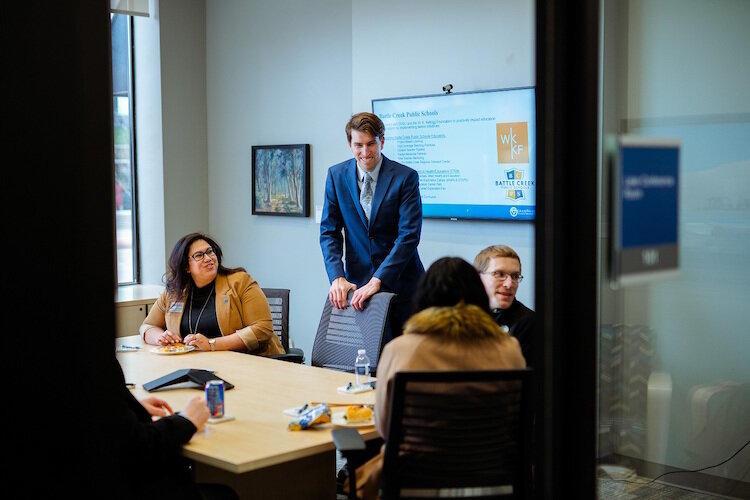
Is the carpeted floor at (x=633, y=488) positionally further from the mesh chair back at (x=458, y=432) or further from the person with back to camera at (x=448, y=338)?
the person with back to camera at (x=448, y=338)

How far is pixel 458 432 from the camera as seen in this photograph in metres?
2.58

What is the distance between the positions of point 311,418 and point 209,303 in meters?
1.76

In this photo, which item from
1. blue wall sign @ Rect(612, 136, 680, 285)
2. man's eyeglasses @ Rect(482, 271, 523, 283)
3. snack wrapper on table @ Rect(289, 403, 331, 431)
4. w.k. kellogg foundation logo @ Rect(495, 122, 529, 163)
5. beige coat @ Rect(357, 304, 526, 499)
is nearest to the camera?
blue wall sign @ Rect(612, 136, 680, 285)

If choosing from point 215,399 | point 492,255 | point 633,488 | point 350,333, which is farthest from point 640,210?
point 350,333

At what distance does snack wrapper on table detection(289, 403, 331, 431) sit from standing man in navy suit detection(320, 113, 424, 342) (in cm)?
168

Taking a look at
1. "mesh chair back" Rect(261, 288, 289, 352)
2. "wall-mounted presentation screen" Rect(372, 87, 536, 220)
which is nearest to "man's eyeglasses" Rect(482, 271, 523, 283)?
"wall-mounted presentation screen" Rect(372, 87, 536, 220)

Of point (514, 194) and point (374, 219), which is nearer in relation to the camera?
point (374, 219)

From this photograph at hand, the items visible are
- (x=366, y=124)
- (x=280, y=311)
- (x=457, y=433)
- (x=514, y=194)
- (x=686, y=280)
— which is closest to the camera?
(x=457, y=433)

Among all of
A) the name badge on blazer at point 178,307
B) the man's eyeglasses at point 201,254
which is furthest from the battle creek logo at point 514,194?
the name badge on blazer at point 178,307

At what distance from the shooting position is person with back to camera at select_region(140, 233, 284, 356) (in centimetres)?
A: 451

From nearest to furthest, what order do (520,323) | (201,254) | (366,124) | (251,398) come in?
1. (251,398)
2. (520,323)
3. (201,254)
4. (366,124)

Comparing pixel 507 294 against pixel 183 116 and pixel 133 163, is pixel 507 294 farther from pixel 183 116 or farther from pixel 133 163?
pixel 133 163

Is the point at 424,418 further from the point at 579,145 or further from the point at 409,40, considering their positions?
the point at 409,40

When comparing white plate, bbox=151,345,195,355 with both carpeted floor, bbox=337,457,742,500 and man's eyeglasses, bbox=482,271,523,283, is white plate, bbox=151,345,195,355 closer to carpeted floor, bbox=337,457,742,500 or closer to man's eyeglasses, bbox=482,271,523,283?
man's eyeglasses, bbox=482,271,523,283
